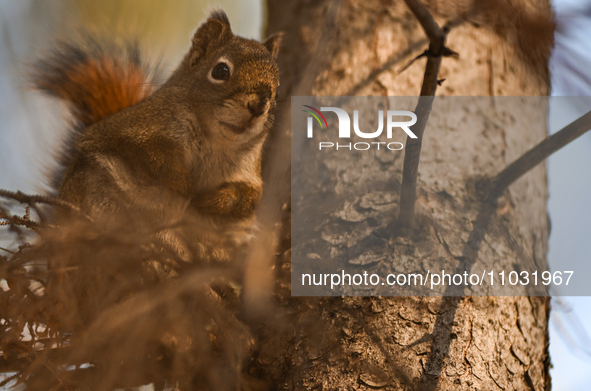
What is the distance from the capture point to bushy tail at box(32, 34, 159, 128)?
107 cm

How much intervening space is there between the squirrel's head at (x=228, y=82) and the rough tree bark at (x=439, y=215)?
17 centimetres

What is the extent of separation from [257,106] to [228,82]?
10 cm

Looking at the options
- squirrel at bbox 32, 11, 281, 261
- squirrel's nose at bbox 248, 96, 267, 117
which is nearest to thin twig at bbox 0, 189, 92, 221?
squirrel at bbox 32, 11, 281, 261

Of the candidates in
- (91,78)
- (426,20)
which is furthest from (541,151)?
(91,78)

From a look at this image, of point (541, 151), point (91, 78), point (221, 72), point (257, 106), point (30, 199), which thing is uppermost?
point (91, 78)

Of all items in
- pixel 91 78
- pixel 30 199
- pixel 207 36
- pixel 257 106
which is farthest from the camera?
pixel 91 78

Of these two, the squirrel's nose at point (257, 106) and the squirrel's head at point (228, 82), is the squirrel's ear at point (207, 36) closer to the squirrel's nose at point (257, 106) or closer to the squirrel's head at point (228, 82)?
the squirrel's head at point (228, 82)

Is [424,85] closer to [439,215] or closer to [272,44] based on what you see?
[439,215]

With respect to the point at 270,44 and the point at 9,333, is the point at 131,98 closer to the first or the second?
the point at 270,44

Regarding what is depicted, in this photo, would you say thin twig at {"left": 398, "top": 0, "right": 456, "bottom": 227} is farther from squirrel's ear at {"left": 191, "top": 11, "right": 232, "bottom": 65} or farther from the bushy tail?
the bushy tail

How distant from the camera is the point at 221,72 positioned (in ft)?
2.93

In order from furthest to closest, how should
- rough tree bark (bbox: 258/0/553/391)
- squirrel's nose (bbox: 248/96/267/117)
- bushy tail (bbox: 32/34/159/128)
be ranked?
bushy tail (bbox: 32/34/159/128) → squirrel's nose (bbox: 248/96/267/117) → rough tree bark (bbox: 258/0/553/391)

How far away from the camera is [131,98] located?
1115mm

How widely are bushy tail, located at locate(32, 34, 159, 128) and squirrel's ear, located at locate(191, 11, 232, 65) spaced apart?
0.61 feet
